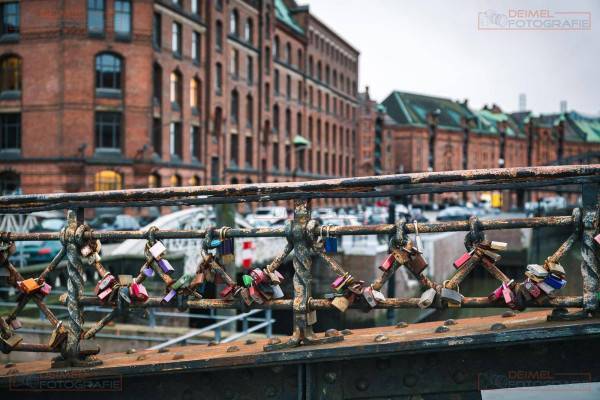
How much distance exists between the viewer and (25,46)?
37.6m

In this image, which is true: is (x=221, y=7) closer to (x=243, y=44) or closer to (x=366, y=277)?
(x=243, y=44)

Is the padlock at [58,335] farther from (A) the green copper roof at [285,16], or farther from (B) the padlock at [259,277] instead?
(A) the green copper roof at [285,16]

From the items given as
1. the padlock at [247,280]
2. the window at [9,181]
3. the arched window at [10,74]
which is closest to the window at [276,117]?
the arched window at [10,74]

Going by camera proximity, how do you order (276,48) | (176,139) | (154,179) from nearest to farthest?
(154,179), (176,139), (276,48)

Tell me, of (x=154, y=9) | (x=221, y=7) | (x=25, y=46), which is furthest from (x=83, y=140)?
(x=221, y=7)

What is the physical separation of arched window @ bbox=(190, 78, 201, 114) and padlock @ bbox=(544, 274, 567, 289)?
4350 cm

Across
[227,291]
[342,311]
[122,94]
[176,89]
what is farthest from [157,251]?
[176,89]

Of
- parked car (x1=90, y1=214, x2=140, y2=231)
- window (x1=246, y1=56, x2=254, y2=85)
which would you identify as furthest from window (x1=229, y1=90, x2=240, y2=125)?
parked car (x1=90, y1=214, x2=140, y2=231)

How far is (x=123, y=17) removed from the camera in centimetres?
3841

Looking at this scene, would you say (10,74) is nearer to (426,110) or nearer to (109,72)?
(109,72)

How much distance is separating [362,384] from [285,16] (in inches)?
2658

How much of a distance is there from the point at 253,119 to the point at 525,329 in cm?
5352

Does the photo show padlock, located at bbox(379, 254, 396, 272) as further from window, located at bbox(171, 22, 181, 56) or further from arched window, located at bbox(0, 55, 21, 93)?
window, located at bbox(171, 22, 181, 56)

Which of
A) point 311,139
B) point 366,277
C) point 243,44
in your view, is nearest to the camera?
point 366,277
